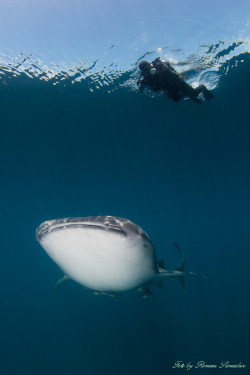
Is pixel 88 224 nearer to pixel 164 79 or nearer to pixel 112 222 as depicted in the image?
pixel 112 222

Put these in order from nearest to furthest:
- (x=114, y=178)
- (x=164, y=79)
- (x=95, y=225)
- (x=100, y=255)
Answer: (x=95, y=225) → (x=100, y=255) → (x=164, y=79) → (x=114, y=178)

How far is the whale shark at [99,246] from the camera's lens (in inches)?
108

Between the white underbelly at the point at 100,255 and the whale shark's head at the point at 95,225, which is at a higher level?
the whale shark's head at the point at 95,225

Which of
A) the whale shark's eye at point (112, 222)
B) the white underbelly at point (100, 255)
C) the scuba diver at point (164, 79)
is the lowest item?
the white underbelly at point (100, 255)

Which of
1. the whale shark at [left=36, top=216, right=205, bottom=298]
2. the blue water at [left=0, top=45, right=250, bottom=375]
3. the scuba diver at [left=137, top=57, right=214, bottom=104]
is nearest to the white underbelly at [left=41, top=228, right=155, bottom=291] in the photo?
the whale shark at [left=36, top=216, right=205, bottom=298]

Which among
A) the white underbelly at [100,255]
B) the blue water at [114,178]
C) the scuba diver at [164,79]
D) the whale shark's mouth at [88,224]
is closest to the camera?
the whale shark's mouth at [88,224]

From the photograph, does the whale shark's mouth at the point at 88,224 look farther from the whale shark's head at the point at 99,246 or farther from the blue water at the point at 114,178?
the blue water at the point at 114,178

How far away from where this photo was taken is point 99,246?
2.92 meters

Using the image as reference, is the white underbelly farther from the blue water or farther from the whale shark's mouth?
the blue water

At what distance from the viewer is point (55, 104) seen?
13.1 m

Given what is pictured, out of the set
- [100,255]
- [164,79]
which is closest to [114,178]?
[164,79]

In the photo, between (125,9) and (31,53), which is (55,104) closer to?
(31,53)

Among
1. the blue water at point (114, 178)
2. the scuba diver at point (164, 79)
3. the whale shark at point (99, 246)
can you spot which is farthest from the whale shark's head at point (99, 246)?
the blue water at point (114, 178)

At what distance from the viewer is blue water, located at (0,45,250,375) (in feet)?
43.6
